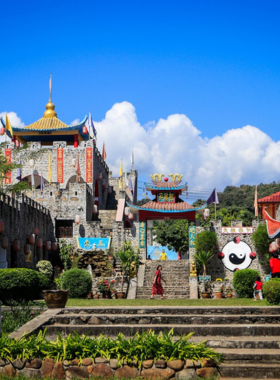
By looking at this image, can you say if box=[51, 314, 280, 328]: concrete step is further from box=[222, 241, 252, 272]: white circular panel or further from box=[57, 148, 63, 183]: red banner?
box=[57, 148, 63, 183]: red banner

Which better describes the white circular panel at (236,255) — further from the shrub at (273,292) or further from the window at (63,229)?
the shrub at (273,292)

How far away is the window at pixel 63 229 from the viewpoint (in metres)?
33.6

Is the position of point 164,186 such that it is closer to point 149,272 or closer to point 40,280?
point 149,272

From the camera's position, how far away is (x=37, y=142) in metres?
39.9

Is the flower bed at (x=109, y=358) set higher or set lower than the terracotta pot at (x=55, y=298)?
lower

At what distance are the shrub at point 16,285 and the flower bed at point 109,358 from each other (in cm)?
552

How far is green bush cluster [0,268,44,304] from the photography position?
611 inches

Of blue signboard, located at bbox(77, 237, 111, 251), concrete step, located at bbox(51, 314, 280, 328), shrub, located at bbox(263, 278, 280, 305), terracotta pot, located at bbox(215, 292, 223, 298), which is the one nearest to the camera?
concrete step, located at bbox(51, 314, 280, 328)

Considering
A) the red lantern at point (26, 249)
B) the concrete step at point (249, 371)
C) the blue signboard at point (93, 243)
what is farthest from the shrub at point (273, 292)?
the blue signboard at point (93, 243)

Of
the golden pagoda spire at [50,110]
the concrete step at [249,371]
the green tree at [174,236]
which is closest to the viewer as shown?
the concrete step at [249,371]

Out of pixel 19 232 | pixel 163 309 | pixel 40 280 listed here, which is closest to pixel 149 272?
pixel 19 232

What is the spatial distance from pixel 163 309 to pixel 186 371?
331 cm

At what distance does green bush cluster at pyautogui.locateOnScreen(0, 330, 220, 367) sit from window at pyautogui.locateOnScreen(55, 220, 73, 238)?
2342 centimetres

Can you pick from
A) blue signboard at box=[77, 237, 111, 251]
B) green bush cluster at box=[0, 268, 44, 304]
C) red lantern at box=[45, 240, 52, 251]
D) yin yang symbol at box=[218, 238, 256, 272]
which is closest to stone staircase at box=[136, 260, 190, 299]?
yin yang symbol at box=[218, 238, 256, 272]
